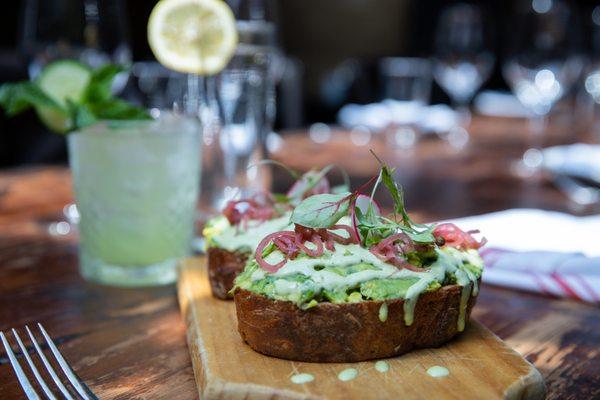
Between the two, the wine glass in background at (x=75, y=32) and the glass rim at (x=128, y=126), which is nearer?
the glass rim at (x=128, y=126)

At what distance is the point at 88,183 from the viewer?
1.25 m

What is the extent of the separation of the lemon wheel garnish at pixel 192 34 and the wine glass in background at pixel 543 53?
1.31 m

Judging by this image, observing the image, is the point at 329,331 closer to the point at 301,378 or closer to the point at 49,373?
the point at 301,378

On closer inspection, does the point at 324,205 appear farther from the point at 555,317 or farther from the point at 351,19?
the point at 351,19

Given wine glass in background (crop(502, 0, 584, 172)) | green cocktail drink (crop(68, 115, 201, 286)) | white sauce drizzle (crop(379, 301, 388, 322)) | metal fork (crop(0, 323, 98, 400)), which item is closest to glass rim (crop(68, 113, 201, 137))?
green cocktail drink (crop(68, 115, 201, 286))

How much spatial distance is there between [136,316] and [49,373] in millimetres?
246

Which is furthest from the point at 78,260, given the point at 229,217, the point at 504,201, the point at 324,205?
the point at 504,201

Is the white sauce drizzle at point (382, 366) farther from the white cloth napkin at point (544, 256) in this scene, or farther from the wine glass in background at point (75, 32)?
the wine glass in background at point (75, 32)

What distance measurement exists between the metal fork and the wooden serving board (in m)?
0.12

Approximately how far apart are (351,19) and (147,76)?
6.51 m

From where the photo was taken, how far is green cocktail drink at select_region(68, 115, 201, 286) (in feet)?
3.98

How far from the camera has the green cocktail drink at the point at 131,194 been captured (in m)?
A: 1.21

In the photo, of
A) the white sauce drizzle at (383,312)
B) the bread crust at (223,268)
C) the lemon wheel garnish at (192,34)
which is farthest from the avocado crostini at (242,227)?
the lemon wheel garnish at (192,34)

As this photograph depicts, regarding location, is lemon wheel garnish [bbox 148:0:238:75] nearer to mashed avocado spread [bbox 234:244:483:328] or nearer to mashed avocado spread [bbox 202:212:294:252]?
mashed avocado spread [bbox 202:212:294:252]
